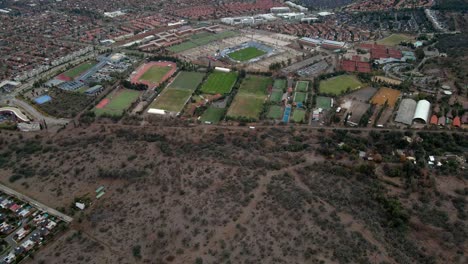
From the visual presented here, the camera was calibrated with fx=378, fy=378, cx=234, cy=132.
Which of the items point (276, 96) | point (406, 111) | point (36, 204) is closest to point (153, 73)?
point (276, 96)

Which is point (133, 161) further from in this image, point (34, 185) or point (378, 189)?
point (378, 189)

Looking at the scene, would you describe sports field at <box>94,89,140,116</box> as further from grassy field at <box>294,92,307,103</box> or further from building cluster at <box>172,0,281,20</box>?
building cluster at <box>172,0,281,20</box>

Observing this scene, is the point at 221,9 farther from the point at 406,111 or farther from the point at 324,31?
the point at 406,111

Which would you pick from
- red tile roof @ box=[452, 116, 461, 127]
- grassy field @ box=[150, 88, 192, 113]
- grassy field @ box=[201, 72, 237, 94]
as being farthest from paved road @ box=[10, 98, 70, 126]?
red tile roof @ box=[452, 116, 461, 127]

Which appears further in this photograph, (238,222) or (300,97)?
(300,97)

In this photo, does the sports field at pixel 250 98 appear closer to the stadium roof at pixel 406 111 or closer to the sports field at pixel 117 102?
the sports field at pixel 117 102
